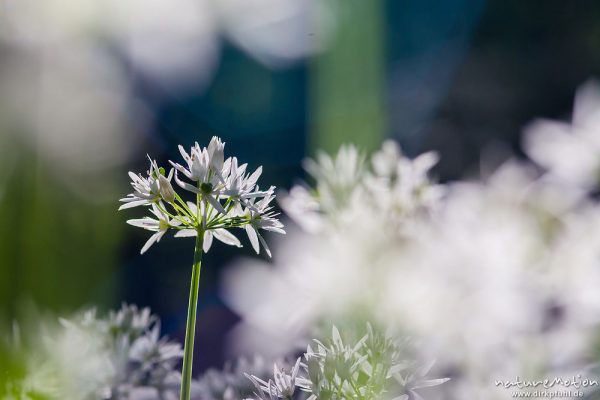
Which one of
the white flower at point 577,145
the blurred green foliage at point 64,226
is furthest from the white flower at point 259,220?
the blurred green foliage at point 64,226

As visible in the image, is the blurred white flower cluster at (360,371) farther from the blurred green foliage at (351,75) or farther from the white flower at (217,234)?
the blurred green foliage at (351,75)

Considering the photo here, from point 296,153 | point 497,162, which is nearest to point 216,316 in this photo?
point 497,162

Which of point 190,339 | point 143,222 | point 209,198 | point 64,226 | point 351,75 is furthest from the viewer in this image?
point 351,75

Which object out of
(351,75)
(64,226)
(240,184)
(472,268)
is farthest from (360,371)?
(351,75)

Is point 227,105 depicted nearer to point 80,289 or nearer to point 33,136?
point 33,136

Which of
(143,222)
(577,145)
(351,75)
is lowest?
(577,145)

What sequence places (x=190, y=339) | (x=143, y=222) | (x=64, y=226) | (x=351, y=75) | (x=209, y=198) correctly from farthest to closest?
(x=351, y=75) → (x=64, y=226) → (x=143, y=222) → (x=209, y=198) → (x=190, y=339)

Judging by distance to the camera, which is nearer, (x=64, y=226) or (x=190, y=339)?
(x=190, y=339)

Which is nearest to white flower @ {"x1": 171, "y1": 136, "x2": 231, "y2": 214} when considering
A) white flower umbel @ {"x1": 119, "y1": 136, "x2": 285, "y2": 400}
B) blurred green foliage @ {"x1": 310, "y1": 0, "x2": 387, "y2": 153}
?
white flower umbel @ {"x1": 119, "y1": 136, "x2": 285, "y2": 400}

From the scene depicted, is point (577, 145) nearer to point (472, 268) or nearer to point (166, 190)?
point (472, 268)
